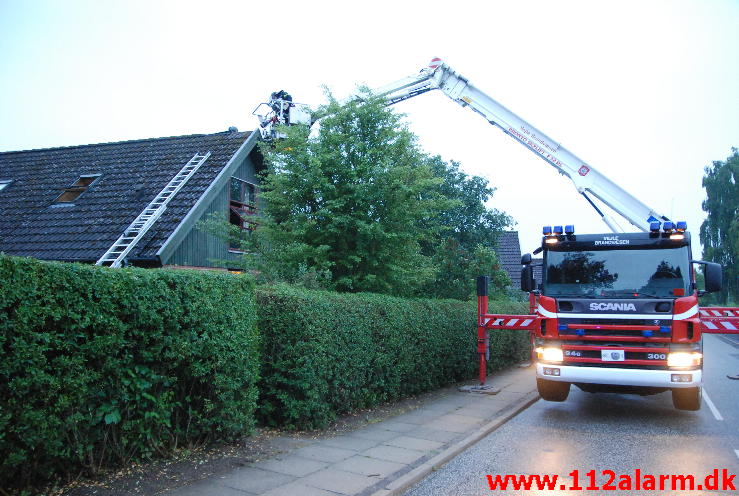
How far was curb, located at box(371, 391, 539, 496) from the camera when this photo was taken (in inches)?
216

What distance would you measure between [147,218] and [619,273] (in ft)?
34.1

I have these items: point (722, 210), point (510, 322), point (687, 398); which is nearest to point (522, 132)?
point (510, 322)

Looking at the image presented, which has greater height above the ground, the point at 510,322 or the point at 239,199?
the point at 239,199

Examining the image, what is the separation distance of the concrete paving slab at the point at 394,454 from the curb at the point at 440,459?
8.1 inches

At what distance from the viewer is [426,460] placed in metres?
6.43

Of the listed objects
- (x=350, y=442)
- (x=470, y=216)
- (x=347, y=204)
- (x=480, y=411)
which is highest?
(x=470, y=216)

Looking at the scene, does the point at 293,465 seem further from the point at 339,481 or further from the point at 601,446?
the point at 601,446

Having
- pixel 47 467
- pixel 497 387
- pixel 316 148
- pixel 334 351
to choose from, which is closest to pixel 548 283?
pixel 497 387

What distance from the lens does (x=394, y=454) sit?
660 centimetres

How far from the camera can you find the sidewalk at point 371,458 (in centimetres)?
527

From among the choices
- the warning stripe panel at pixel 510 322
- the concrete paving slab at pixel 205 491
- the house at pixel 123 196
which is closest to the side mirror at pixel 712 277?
the warning stripe panel at pixel 510 322

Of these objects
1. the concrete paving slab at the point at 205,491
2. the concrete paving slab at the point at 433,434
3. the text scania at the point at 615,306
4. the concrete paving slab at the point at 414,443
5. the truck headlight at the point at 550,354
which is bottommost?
the concrete paving slab at the point at 433,434

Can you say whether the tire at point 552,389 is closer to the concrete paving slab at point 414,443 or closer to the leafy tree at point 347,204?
the leafy tree at point 347,204

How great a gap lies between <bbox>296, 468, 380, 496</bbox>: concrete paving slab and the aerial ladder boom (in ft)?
37.2
